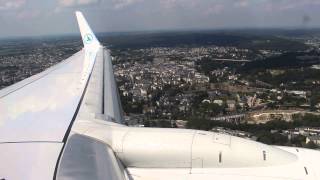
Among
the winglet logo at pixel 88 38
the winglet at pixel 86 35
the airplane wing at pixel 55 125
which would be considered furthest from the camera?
the winglet logo at pixel 88 38

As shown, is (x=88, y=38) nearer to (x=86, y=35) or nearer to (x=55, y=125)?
(x=86, y=35)

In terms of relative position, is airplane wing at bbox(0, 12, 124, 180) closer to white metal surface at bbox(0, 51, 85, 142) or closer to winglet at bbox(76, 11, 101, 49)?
white metal surface at bbox(0, 51, 85, 142)

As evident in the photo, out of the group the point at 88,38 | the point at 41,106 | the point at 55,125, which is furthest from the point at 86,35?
the point at 55,125

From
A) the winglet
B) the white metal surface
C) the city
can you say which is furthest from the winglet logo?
the city

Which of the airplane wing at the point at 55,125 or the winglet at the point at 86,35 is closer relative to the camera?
the airplane wing at the point at 55,125

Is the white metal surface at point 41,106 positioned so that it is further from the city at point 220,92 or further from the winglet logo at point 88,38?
the city at point 220,92

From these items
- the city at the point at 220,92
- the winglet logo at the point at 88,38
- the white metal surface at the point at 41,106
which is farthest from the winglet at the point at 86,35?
the city at the point at 220,92

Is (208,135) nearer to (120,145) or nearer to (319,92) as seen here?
(120,145)
